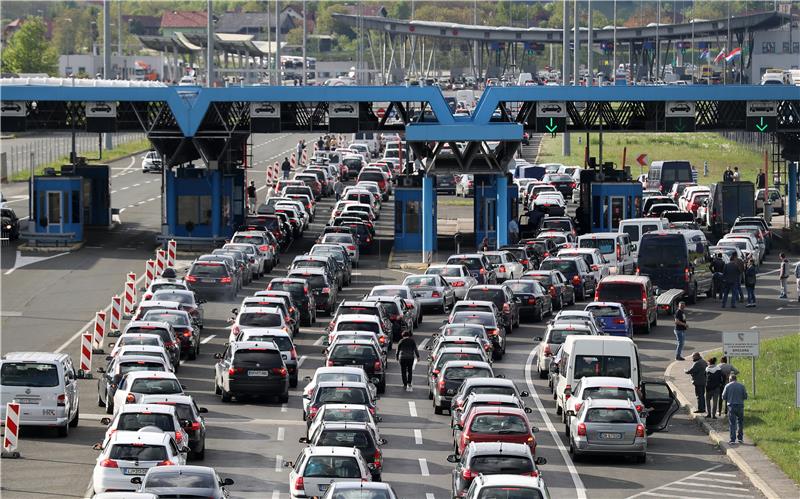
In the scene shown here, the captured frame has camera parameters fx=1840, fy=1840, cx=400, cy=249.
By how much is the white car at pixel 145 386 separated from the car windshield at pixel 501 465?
817cm

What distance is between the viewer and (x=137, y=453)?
26.1m

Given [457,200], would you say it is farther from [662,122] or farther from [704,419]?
[704,419]

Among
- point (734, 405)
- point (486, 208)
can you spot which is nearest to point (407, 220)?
point (486, 208)

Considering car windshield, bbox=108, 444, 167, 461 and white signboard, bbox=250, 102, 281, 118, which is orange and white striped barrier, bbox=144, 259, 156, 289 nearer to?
white signboard, bbox=250, 102, 281, 118

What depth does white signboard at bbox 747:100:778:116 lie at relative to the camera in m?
71.1

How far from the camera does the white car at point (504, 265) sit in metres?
57.3

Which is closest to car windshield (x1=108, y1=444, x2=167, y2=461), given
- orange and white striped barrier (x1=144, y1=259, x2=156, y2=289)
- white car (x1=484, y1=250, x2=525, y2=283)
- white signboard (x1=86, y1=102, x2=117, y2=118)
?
orange and white striped barrier (x1=144, y1=259, x2=156, y2=289)

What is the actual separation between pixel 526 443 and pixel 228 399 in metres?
9.81

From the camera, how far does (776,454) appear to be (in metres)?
31.5

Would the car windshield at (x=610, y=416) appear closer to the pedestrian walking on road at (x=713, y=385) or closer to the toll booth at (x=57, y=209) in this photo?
the pedestrian walking on road at (x=713, y=385)

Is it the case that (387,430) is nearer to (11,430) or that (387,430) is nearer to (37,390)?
(37,390)

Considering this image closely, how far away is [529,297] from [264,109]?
22246 mm

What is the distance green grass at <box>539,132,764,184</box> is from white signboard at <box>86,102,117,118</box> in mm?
46155

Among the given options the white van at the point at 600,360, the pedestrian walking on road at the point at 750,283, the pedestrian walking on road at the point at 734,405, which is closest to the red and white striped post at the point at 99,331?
the white van at the point at 600,360
